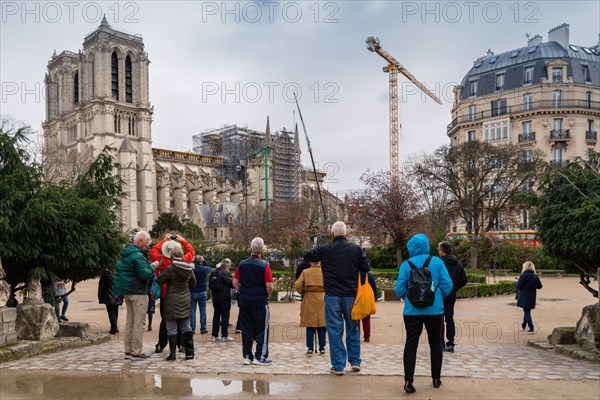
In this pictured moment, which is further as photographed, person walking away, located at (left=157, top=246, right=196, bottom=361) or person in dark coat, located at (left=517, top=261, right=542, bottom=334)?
person in dark coat, located at (left=517, top=261, right=542, bottom=334)

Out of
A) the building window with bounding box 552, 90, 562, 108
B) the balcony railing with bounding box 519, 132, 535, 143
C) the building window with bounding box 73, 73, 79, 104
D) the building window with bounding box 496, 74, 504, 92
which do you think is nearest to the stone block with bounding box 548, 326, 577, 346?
the balcony railing with bounding box 519, 132, 535, 143

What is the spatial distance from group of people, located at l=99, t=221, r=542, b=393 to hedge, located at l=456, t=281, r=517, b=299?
11.9 meters

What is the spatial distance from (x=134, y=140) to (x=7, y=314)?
76.3 m

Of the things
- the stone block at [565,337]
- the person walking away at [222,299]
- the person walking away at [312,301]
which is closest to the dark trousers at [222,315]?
the person walking away at [222,299]

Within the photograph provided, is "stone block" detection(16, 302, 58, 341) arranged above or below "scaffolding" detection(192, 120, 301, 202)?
below

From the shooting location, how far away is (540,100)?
4800cm

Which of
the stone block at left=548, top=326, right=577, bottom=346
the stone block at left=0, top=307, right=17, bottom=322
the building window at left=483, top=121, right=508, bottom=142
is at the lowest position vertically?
the stone block at left=548, top=326, right=577, bottom=346

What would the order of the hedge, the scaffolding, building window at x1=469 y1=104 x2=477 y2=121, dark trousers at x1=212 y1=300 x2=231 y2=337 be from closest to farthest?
dark trousers at x1=212 y1=300 x2=231 y2=337 → the hedge → building window at x1=469 y1=104 x2=477 y2=121 → the scaffolding

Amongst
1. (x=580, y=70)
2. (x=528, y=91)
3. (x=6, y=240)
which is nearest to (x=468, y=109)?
(x=528, y=91)

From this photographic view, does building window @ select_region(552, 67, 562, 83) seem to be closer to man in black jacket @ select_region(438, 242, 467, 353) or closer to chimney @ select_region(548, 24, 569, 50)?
chimney @ select_region(548, 24, 569, 50)

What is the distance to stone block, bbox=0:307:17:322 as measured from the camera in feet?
27.0

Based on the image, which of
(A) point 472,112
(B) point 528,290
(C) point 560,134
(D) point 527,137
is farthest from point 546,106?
(B) point 528,290

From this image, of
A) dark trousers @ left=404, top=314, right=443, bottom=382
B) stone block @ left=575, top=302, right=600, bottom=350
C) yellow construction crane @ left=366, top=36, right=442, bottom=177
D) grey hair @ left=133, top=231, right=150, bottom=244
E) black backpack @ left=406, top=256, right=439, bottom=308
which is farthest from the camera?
yellow construction crane @ left=366, top=36, right=442, bottom=177

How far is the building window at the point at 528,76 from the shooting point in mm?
49188
